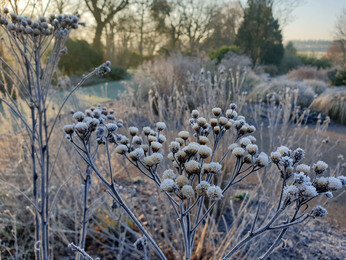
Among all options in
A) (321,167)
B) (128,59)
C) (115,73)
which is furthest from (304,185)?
(128,59)

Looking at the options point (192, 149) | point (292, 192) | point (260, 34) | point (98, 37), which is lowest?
point (292, 192)

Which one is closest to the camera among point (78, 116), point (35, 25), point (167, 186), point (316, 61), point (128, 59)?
point (167, 186)

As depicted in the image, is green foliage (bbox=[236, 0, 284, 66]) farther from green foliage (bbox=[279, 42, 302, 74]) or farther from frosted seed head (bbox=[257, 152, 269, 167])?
frosted seed head (bbox=[257, 152, 269, 167])

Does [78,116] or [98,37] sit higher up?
[98,37]

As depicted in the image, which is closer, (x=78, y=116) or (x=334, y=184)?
(x=334, y=184)

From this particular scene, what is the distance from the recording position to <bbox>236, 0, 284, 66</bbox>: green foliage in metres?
20.5

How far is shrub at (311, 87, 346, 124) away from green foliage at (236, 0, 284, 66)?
12.5 m

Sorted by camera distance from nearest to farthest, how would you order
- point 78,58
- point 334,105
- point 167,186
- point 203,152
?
point 167,186, point 203,152, point 334,105, point 78,58

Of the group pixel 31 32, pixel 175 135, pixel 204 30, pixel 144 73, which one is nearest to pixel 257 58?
pixel 204 30

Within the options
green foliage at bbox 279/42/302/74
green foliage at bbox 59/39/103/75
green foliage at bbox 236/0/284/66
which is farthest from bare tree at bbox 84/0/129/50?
green foliage at bbox 279/42/302/74

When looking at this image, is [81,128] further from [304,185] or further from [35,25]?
[35,25]

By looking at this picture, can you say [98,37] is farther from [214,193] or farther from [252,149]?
[214,193]

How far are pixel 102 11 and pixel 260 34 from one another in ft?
38.0

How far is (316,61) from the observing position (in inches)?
826
